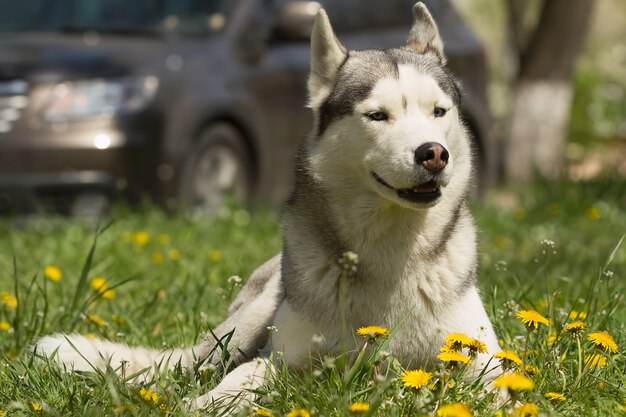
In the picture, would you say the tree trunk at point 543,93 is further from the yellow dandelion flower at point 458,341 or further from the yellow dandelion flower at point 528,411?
the yellow dandelion flower at point 528,411

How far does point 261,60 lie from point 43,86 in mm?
1612

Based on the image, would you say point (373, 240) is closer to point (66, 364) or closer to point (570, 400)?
point (570, 400)

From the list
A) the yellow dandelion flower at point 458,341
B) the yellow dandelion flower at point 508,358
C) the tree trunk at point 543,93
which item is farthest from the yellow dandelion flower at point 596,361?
the tree trunk at point 543,93

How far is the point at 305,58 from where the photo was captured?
8.16m

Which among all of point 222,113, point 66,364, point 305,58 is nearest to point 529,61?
point 305,58

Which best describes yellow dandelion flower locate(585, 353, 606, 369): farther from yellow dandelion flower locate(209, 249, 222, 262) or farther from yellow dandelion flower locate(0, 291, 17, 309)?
yellow dandelion flower locate(209, 249, 222, 262)

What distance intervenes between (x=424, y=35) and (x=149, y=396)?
5.89ft

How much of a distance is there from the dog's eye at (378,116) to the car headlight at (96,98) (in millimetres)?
3793

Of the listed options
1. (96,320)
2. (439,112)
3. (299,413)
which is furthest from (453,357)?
(96,320)

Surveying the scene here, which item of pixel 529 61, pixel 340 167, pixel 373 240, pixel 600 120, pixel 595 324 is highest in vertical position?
pixel 340 167

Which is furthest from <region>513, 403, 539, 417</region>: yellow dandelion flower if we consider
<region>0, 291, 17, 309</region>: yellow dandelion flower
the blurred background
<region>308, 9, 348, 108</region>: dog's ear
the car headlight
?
the car headlight

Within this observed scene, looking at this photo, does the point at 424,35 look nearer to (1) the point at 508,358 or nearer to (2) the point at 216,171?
(1) the point at 508,358

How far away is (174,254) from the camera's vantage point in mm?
6055

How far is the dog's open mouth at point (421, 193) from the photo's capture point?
→ 352 cm
